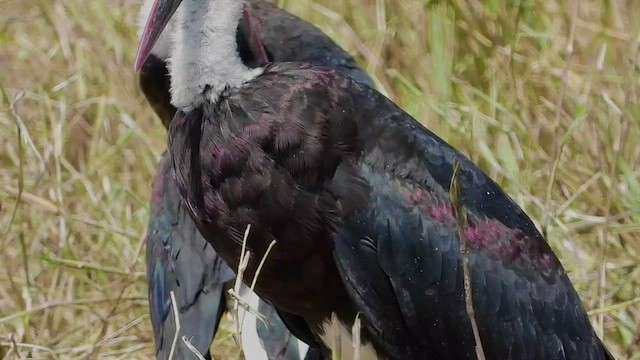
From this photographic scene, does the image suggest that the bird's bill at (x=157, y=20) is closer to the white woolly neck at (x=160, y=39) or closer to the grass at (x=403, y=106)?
the white woolly neck at (x=160, y=39)

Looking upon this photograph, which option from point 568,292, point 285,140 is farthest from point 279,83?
point 568,292

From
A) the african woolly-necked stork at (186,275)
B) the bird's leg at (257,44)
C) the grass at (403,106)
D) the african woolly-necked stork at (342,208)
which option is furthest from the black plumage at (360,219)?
the bird's leg at (257,44)

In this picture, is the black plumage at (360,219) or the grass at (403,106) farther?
the grass at (403,106)

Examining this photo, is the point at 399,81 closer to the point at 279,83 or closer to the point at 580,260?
the point at 580,260

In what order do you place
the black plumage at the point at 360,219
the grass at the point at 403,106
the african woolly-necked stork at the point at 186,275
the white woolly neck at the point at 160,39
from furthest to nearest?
the grass at the point at 403,106 → the white woolly neck at the point at 160,39 → the african woolly-necked stork at the point at 186,275 → the black plumage at the point at 360,219

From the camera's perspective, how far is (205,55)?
234cm

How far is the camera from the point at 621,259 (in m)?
3.09

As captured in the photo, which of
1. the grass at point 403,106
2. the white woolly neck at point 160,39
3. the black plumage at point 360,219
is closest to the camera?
the black plumage at point 360,219

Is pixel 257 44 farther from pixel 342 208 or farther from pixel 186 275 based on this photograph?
pixel 342 208

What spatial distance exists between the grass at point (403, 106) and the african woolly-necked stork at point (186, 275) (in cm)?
14

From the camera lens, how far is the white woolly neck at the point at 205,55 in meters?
2.34

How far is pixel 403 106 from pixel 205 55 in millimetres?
1352

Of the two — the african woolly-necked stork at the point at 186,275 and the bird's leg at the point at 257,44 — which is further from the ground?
the bird's leg at the point at 257,44

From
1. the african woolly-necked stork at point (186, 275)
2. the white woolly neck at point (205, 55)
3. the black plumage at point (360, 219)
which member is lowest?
the african woolly-necked stork at point (186, 275)
